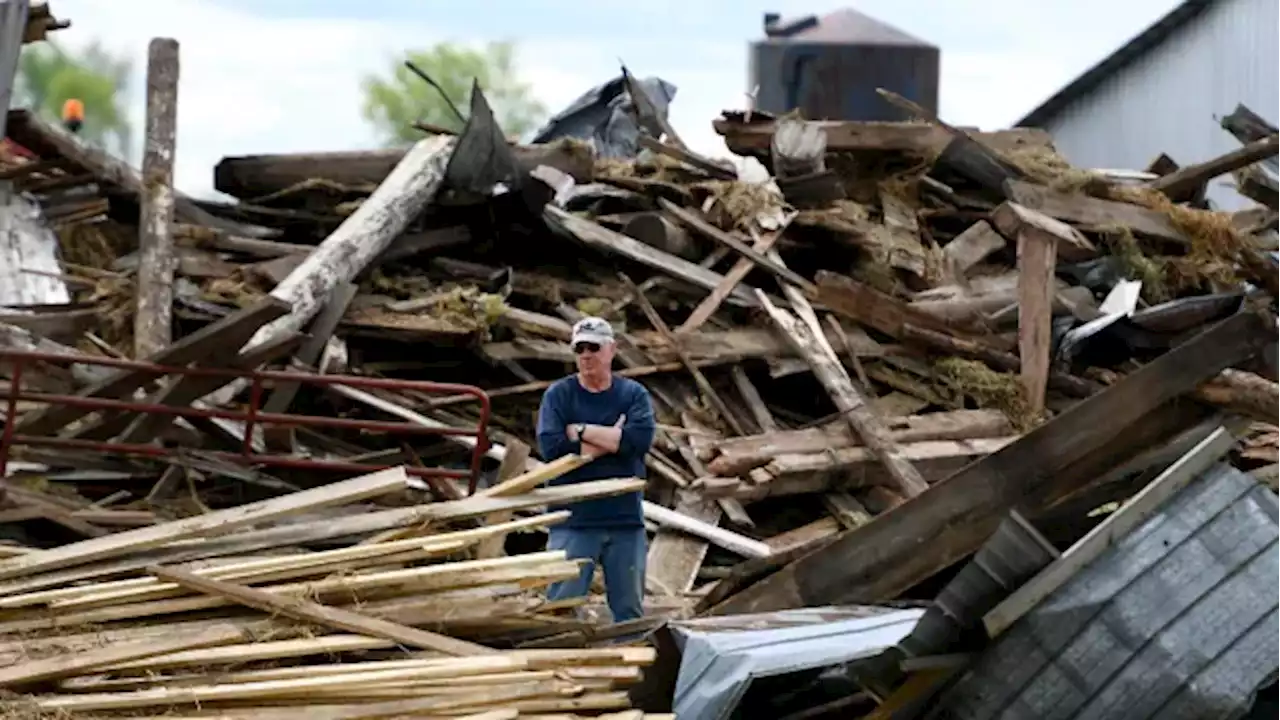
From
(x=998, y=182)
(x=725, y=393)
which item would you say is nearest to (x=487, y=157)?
(x=725, y=393)

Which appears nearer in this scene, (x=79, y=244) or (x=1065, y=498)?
(x=1065, y=498)

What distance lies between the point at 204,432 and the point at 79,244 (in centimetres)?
318

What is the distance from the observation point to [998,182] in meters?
12.2

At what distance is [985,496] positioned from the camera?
5477 millimetres

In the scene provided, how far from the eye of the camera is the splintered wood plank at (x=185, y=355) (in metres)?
7.71

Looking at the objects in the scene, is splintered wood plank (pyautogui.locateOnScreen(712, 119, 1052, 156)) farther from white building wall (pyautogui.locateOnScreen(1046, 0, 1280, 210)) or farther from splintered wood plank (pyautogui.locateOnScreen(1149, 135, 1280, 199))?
white building wall (pyautogui.locateOnScreen(1046, 0, 1280, 210))

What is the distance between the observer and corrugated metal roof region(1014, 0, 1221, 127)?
2122cm

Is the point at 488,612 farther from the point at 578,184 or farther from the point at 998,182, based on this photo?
the point at 998,182

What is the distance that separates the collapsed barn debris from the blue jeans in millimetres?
203

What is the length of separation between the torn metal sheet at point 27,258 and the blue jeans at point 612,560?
200 inches

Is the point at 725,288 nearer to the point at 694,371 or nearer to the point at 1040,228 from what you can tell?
the point at 694,371

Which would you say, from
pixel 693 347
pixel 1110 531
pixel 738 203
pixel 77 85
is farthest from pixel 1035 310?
pixel 77 85

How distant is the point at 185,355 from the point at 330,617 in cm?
310

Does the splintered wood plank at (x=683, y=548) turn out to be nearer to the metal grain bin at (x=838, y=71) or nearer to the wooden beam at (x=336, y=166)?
the wooden beam at (x=336, y=166)
